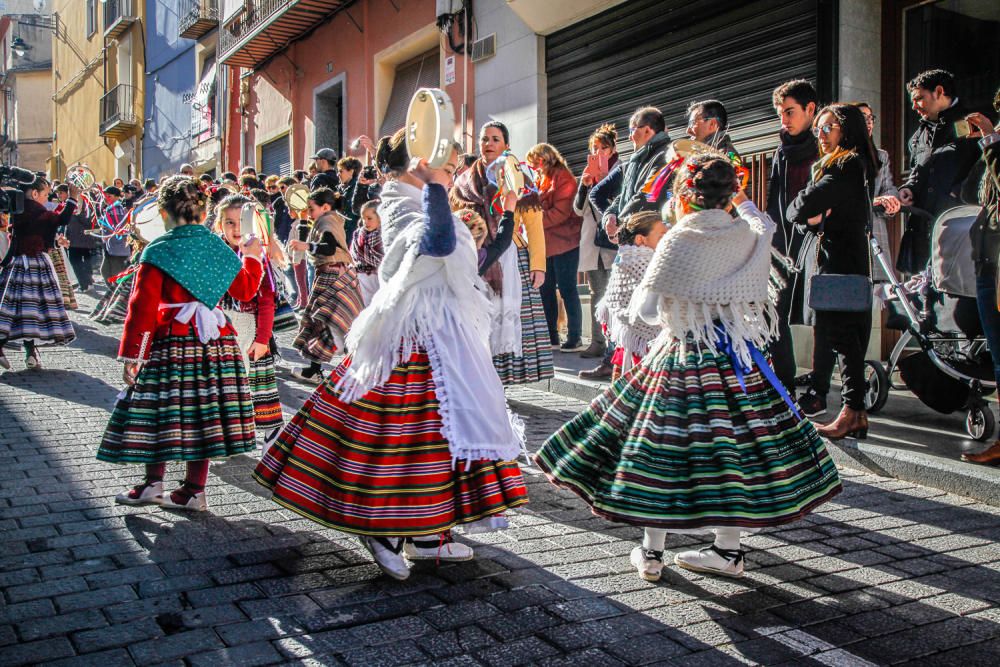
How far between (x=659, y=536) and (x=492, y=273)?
3.77 meters

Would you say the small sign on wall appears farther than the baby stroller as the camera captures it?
Yes

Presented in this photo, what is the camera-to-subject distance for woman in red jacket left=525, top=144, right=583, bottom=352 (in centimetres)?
934

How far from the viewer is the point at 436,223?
3.46 m

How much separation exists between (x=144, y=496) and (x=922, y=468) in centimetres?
395

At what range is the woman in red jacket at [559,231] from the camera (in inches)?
368

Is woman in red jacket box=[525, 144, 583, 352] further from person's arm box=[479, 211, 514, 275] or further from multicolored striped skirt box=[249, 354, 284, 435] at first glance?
multicolored striped skirt box=[249, 354, 284, 435]

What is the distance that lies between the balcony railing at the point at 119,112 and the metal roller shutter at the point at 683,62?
23047mm

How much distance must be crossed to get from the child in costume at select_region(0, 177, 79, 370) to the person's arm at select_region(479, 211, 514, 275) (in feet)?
16.3

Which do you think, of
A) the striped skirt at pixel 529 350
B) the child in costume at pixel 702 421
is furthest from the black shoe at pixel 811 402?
the child in costume at pixel 702 421

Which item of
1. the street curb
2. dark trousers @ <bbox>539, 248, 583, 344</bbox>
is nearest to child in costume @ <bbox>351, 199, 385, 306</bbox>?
dark trousers @ <bbox>539, 248, 583, 344</bbox>

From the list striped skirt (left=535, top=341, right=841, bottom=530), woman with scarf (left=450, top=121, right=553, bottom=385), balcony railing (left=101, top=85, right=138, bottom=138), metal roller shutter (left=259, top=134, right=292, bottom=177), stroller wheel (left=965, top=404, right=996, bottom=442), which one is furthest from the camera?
balcony railing (left=101, top=85, right=138, bottom=138)

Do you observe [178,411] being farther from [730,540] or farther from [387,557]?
[730,540]

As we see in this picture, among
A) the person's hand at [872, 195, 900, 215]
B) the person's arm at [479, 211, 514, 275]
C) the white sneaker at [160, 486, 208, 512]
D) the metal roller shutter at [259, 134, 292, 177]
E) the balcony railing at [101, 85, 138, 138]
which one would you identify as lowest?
the white sneaker at [160, 486, 208, 512]

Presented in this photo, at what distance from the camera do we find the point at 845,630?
3211 mm
